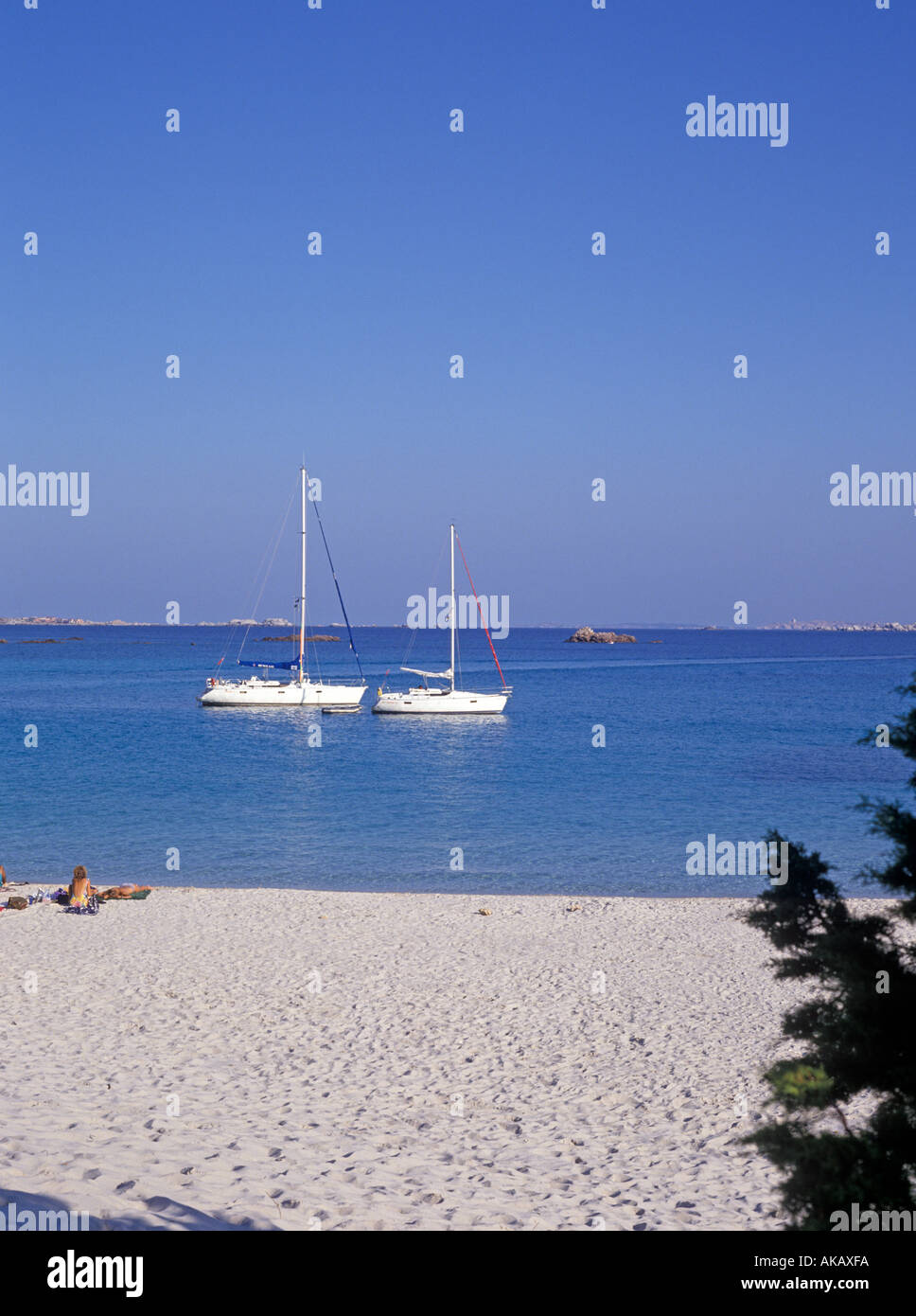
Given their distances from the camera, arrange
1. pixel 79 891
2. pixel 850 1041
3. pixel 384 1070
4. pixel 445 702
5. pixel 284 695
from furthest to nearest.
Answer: pixel 284 695
pixel 445 702
pixel 79 891
pixel 384 1070
pixel 850 1041

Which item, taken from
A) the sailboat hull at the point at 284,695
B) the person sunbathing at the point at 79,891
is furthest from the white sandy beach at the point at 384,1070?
the sailboat hull at the point at 284,695

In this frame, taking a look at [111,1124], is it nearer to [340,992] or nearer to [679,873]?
[340,992]

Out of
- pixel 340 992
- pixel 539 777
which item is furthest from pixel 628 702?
pixel 340 992

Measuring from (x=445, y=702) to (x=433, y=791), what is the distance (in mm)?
28425

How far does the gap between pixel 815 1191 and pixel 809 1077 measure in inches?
16.6

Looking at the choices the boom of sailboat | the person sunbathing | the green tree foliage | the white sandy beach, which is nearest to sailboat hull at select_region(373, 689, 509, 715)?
the boom of sailboat

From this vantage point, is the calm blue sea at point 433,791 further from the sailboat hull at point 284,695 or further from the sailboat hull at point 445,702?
the sailboat hull at point 445,702

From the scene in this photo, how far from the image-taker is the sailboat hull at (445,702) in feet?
222

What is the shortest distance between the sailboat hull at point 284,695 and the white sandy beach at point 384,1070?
5203 centimetres

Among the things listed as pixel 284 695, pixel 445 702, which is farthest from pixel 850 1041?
pixel 284 695

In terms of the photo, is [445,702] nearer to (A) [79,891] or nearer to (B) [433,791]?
(B) [433,791]

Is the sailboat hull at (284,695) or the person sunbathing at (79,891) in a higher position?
the sailboat hull at (284,695)

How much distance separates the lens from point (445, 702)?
67.9 m
